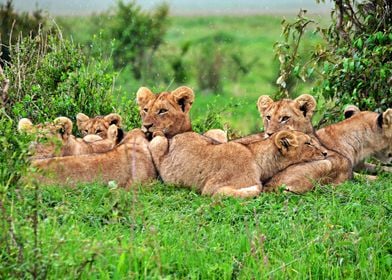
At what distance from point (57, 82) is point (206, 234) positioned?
136 inches

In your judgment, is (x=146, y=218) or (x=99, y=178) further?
(x=99, y=178)

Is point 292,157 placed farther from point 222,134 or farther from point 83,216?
point 83,216

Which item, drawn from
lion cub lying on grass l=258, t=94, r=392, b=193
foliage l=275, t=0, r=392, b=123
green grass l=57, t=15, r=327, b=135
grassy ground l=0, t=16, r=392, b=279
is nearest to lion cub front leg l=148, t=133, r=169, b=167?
grassy ground l=0, t=16, r=392, b=279

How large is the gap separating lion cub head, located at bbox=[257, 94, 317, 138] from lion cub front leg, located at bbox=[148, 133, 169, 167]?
820 mm

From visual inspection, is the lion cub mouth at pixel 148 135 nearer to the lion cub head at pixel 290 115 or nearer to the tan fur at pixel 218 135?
the tan fur at pixel 218 135

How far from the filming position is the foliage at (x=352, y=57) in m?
8.80

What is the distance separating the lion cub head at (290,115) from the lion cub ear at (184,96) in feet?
2.08

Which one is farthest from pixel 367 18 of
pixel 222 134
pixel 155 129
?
pixel 155 129

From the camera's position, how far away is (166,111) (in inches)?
314

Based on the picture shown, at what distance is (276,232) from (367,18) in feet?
10.8

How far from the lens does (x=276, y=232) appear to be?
638 cm

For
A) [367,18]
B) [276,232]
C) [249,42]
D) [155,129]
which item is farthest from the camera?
[249,42]


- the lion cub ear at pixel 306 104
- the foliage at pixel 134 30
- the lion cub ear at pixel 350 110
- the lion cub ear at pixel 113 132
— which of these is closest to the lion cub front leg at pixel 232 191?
the lion cub ear at pixel 113 132

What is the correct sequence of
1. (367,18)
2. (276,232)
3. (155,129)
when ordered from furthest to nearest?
(367,18) < (155,129) < (276,232)
